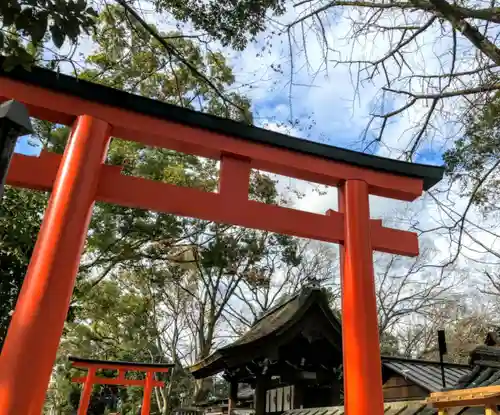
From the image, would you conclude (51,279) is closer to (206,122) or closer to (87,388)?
(206,122)

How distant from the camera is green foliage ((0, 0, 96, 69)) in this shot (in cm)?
188

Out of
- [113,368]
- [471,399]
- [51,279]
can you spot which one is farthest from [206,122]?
[113,368]

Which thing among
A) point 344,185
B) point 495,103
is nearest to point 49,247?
point 344,185

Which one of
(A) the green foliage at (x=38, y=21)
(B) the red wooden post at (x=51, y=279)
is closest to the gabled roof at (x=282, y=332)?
(B) the red wooden post at (x=51, y=279)

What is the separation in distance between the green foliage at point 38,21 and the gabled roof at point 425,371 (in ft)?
24.2

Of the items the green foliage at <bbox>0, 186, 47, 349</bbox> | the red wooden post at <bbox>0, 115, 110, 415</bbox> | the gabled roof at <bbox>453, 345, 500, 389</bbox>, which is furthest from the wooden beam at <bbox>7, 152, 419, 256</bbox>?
the green foliage at <bbox>0, 186, 47, 349</bbox>

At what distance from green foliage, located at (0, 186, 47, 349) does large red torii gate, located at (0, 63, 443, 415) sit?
14.8 ft

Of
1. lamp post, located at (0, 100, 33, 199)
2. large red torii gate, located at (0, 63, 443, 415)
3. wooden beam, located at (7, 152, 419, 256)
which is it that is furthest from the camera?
wooden beam, located at (7, 152, 419, 256)

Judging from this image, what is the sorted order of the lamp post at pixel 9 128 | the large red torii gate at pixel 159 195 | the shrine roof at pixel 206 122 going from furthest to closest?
the shrine roof at pixel 206 122
the large red torii gate at pixel 159 195
the lamp post at pixel 9 128

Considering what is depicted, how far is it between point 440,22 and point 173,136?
161 inches

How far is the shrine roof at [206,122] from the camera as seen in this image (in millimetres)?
3143

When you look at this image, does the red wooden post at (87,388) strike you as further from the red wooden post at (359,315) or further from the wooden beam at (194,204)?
the red wooden post at (359,315)

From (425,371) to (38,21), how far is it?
8764 millimetres

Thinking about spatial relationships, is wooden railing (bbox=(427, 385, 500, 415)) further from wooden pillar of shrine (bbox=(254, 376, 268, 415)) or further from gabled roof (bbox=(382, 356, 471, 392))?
wooden pillar of shrine (bbox=(254, 376, 268, 415))
